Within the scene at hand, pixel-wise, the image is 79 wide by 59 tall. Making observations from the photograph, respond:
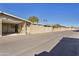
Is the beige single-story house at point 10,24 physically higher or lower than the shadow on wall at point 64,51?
higher

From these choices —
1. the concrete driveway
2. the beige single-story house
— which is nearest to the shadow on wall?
the concrete driveway

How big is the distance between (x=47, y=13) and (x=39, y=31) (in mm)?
7360

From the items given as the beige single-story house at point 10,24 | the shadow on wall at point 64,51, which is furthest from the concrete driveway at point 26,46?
the beige single-story house at point 10,24

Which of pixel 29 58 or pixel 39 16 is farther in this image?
pixel 39 16

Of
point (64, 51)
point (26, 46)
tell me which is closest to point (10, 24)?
point (26, 46)

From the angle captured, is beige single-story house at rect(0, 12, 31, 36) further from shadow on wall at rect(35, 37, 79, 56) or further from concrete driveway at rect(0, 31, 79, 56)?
shadow on wall at rect(35, 37, 79, 56)

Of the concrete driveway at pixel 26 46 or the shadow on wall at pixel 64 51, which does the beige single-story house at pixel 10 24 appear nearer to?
the concrete driveway at pixel 26 46

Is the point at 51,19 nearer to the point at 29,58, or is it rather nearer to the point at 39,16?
the point at 39,16

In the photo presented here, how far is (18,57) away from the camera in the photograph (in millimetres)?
6664

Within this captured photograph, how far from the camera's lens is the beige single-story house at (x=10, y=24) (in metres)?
15.5

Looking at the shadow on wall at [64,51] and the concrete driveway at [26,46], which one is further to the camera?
the concrete driveway at [26,46]

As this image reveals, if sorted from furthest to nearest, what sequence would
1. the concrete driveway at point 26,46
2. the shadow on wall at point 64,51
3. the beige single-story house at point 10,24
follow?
the beige single-story house at point 10,24
the concrete driveway at point 26,46
the shadow on wall at point 64,51

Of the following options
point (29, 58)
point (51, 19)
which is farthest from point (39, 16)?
point (29, 58)

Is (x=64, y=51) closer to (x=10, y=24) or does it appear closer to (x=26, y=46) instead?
(x=26, y=46)
